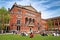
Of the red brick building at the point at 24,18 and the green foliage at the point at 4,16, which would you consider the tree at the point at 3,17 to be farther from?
the red brick building at the point at 24,18

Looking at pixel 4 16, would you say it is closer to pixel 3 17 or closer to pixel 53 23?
pixel 3 17

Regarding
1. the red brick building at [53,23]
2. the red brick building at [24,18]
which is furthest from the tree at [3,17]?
the red brick building at [53,23]

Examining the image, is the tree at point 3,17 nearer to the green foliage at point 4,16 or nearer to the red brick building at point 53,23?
the green foliage at point 4,16

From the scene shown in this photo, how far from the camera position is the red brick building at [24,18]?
5.17 m

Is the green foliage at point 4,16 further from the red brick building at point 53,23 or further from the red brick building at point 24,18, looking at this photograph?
the red brick building at point 53,23

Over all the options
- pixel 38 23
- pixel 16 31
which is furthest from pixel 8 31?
pixel 38 23

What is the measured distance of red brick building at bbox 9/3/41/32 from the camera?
5.17 m

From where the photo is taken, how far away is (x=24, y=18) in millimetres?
5559

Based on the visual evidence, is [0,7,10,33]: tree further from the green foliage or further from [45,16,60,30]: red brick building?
[45,16,60,30]: red brick building

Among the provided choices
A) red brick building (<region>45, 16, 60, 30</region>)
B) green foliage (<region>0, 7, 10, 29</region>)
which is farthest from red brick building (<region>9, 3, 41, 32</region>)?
red brick building (<region>45, 16, 60, 30</region>)

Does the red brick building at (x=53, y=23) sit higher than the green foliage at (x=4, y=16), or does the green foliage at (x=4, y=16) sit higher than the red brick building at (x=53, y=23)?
the green foliage at (x=4, y=16)

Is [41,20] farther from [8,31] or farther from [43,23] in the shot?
[8,31]

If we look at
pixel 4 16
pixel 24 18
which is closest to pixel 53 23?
pixel 24 18

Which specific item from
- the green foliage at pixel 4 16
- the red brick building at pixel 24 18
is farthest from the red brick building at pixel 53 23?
the green foliage at pixel 4 16
